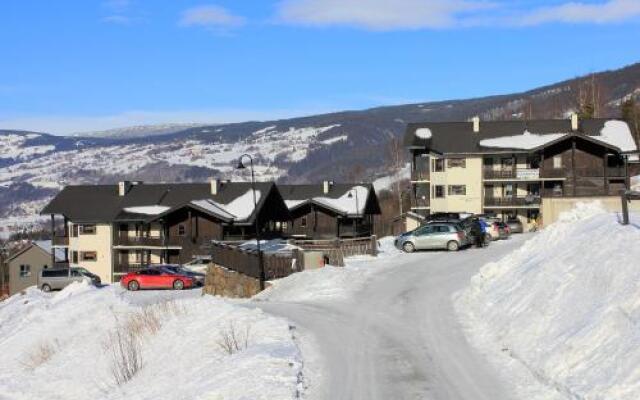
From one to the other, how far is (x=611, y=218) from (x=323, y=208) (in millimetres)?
65119

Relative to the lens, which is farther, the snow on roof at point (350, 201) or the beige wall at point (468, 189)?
the snow on roof at point (350, 201)

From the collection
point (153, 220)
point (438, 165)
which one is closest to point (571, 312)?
point (153, 220)

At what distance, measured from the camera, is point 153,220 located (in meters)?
72.9

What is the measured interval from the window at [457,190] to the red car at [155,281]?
3526cm

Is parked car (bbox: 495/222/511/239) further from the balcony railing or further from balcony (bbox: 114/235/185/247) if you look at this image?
the balcony railing

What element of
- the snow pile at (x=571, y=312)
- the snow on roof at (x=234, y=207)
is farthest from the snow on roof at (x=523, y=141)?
the snow pile at (x=571, y=312)

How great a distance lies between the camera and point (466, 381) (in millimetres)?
13930

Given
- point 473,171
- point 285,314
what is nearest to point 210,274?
point 285,314

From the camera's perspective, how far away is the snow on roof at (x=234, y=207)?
229 feet

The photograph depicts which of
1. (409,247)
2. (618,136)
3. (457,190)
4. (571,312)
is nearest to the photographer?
(571,312)

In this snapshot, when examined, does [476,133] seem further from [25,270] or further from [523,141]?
[25,270]

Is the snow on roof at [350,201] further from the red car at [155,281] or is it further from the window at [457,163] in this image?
the red car at [155,281]

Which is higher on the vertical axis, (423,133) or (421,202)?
(423,133)

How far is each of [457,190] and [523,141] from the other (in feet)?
23.6
